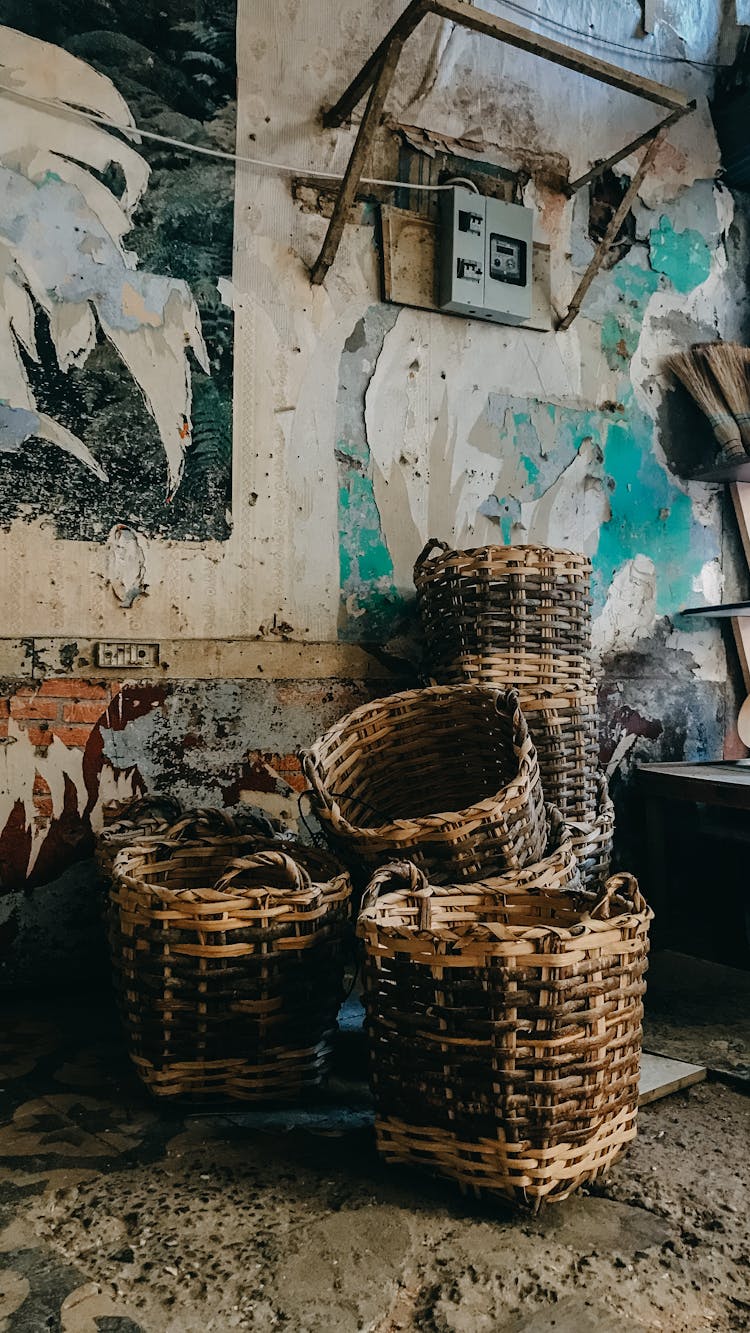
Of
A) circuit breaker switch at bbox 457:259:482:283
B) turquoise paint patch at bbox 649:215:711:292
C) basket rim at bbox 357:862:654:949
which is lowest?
basket rim at bbox 357:862:654:949

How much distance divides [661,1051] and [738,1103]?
0.87 feet

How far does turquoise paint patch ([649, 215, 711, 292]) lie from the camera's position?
3615mm

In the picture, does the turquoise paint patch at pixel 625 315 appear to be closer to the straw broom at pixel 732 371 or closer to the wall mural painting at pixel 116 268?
the straw broom at pixel 732 371

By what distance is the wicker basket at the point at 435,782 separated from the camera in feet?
6.31

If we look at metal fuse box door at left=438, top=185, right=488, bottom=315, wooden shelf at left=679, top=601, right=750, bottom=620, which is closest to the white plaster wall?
metal fuse box door at left=438, top=185, right=488, bottom=315

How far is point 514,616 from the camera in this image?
2557mm

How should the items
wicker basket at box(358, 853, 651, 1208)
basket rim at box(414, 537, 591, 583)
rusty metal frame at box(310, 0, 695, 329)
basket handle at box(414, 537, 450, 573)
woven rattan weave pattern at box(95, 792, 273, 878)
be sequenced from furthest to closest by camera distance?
basket handle at box(414, 537, 450, 573), basket rim at box(414, 537, 591, 583), rusty metal frame at box(310, 0, 695, 329), woven rattan weave pattern at box(95, 792, 273, 878), wicker basket at box(358, 853, 651, 1208)

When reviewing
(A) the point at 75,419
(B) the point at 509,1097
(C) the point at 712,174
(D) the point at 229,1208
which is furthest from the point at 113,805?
(C) the point at 712,174

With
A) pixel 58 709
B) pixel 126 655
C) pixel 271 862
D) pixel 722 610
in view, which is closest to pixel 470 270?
pixel 722 610

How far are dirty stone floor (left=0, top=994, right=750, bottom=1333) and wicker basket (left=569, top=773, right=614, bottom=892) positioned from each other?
2.39 feet

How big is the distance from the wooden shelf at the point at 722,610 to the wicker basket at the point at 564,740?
→ 1057 millimetres

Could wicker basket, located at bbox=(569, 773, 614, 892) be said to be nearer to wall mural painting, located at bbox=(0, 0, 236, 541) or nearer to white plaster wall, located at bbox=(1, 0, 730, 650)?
white plaster wall, located at bbox=(1, 0, 730, 650)

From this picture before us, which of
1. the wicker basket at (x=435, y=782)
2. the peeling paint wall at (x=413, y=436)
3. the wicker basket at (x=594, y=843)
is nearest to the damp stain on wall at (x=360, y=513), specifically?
the peeling paint wall at (x=413, y=436)

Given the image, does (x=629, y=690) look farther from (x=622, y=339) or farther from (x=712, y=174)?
(x=712, y=174)
